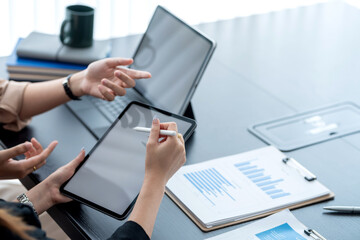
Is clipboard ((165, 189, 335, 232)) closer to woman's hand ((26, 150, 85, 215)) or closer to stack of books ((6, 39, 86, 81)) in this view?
woman's hand ((26, 150, 85, 215))

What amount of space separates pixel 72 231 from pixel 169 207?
0.22m

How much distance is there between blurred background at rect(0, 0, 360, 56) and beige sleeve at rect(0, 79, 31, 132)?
1.28 meters

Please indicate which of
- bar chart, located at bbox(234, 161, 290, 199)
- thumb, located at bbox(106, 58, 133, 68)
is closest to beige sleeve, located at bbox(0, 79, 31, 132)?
thumb, located at bbox(106, 58, 133, 68)

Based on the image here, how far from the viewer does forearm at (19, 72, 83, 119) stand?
149 cm

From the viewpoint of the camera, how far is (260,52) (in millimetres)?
1955

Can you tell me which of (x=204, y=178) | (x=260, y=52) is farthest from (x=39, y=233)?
A: (x=260, y=52)

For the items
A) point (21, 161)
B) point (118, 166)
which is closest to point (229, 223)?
point (118, 166)

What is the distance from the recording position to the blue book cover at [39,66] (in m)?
1.65

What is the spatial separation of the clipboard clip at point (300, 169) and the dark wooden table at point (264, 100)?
32 mm

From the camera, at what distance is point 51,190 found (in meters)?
1.22

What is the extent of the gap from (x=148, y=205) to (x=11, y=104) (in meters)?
0.59

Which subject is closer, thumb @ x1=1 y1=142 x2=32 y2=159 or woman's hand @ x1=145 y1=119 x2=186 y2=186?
woman's hand @ x1=145 y1=119 x2=186 y2=186

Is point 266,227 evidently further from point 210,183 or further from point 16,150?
point 16,150

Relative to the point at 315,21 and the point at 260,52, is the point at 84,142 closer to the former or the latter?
the point at 260,52
